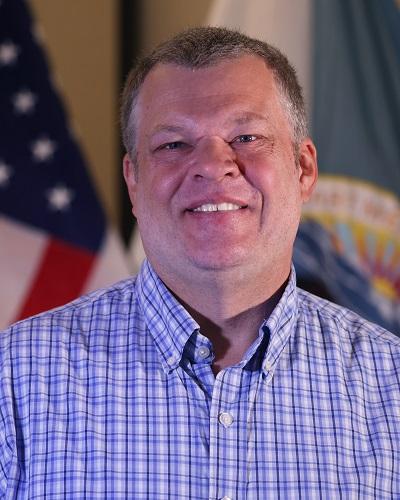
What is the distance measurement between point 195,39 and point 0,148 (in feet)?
4.52

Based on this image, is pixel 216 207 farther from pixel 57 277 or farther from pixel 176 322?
pixel 57 277

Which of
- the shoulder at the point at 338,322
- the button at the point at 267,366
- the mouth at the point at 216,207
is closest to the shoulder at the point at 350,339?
the shoulder at the point at 338,322

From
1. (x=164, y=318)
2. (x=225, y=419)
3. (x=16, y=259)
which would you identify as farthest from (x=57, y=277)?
(x=225, y=419)

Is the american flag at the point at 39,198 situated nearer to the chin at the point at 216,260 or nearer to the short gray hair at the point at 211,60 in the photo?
the short gray hair at the point at 211,60

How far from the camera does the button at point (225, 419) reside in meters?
1.24

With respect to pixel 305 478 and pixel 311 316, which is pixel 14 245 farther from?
pixel 305 478

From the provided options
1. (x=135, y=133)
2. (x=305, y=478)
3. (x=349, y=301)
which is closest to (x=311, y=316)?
(x=305, y=478)

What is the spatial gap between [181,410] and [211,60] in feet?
1.69

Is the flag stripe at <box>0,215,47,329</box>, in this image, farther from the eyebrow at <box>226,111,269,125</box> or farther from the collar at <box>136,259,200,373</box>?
the eyebrow at <box>226,111,269,125</box>

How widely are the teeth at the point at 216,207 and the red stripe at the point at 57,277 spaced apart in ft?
4.49

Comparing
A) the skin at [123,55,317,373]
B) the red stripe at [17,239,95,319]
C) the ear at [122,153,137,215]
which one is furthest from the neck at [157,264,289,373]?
the red stripe at [17,239,95,319]

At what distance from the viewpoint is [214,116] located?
1.32 m

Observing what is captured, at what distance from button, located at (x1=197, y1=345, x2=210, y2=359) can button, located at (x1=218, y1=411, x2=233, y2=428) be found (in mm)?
92

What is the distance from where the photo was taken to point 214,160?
4.18 ft
